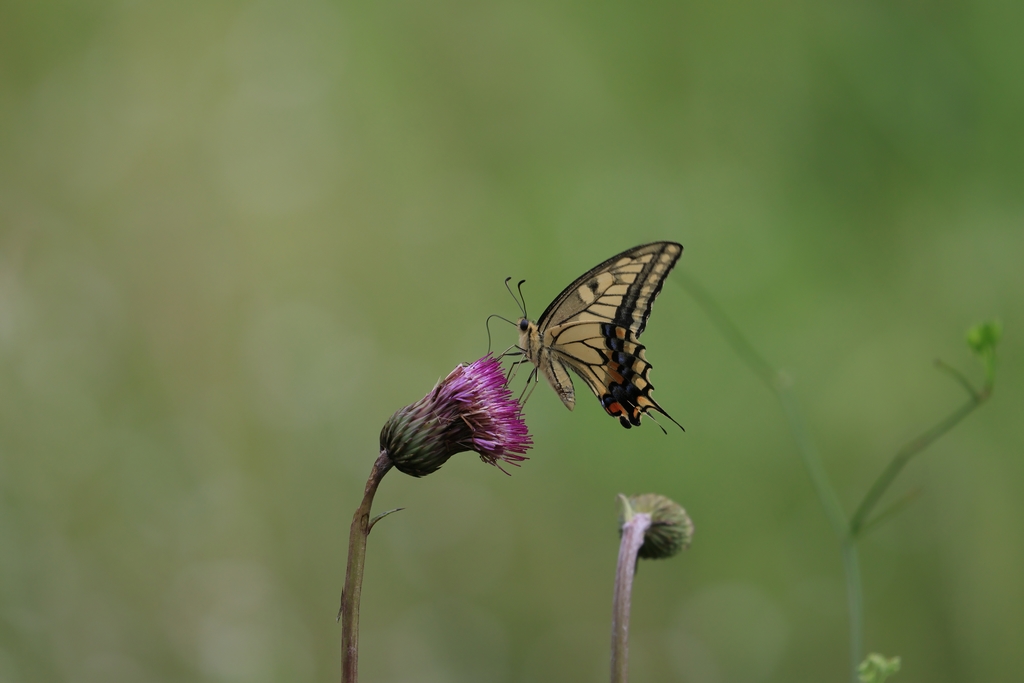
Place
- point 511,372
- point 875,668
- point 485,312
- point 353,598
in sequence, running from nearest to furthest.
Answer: point 353,598, point 875,668, point 511,372, point 485,312

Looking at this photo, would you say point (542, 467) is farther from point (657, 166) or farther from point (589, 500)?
point (657, 166)

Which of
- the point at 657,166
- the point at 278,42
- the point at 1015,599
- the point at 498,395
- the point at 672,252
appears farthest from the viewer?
the point at 657,166

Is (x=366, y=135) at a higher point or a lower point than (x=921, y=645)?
higher

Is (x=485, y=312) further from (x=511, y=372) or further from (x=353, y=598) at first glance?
(x=353, y=598)

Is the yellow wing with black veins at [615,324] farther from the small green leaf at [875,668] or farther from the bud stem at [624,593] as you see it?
the small green leaf at [875,668]

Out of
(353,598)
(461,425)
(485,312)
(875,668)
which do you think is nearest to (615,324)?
(461,425)

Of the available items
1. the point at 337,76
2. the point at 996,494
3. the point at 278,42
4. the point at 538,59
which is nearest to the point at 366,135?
the point at 337,76

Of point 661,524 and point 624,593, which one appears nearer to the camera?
point 624,593

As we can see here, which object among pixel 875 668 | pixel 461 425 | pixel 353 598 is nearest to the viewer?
pixel 353 598
